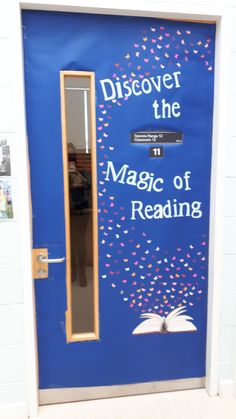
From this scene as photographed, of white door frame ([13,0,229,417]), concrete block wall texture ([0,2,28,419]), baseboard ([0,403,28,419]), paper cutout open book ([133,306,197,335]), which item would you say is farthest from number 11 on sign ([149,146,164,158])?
baseboard ([0,403,28,419])

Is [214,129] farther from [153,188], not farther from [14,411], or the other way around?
[14,411]

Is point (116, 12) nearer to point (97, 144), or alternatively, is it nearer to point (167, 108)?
point (167, 108)

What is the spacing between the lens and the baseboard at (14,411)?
6.05 ft

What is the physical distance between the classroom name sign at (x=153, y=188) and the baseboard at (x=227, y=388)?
99cm

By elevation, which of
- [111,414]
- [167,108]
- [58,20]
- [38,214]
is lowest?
[111,414]

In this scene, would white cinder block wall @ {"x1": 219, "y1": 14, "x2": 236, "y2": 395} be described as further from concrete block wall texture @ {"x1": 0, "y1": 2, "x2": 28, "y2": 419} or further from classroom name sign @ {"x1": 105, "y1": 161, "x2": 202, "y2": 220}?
concrete block wall texture @ {"x1": 0, "y1": 2, "x2": 28, "y2": 419}

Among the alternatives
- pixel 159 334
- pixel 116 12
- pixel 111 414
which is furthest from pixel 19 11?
pixel 111 414

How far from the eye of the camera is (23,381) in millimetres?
1842

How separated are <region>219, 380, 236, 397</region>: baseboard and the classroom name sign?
99cm

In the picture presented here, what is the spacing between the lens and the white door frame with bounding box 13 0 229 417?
63.1 inches

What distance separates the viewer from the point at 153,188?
6.13ft

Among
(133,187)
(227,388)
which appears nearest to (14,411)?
(227,388)

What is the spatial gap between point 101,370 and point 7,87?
5.22 ft

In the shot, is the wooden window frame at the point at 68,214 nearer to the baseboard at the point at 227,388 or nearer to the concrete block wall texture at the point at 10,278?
the concrete block wall texture at the point at 10,278
